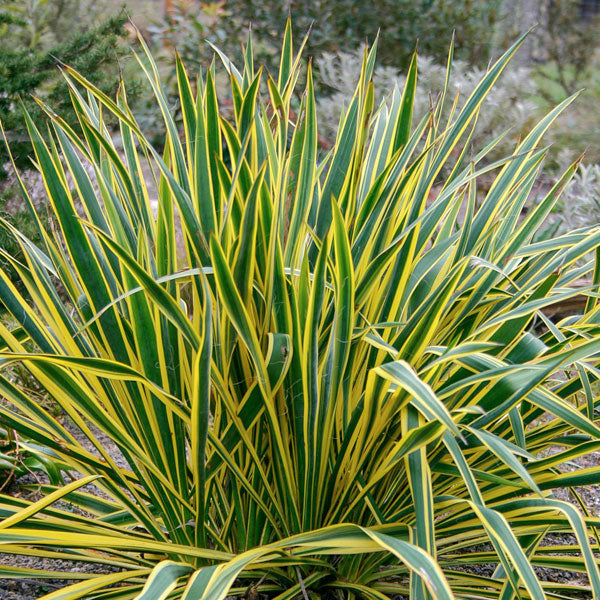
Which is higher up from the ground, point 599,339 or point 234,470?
point 599,339

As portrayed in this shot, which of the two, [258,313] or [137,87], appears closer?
[258,313]

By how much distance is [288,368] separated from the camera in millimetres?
1251

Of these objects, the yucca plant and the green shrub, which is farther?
the green shrub

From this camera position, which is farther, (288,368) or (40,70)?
(40,70)

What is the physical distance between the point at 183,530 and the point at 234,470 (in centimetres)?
20

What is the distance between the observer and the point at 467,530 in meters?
1.48

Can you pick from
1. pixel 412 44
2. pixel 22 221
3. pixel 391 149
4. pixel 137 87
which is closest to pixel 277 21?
pixel 412 44

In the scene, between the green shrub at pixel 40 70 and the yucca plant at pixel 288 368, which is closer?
the yucca plant at pixel 288 368

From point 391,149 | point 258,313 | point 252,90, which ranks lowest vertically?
point 258,313

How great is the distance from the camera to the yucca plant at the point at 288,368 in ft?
3.85

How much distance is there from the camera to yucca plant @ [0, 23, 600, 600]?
46.2 inches

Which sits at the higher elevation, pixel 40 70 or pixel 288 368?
pixel 288 368

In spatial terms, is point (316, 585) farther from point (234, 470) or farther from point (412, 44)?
point (412, 44)


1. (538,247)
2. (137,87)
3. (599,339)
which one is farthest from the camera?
(137,87)
